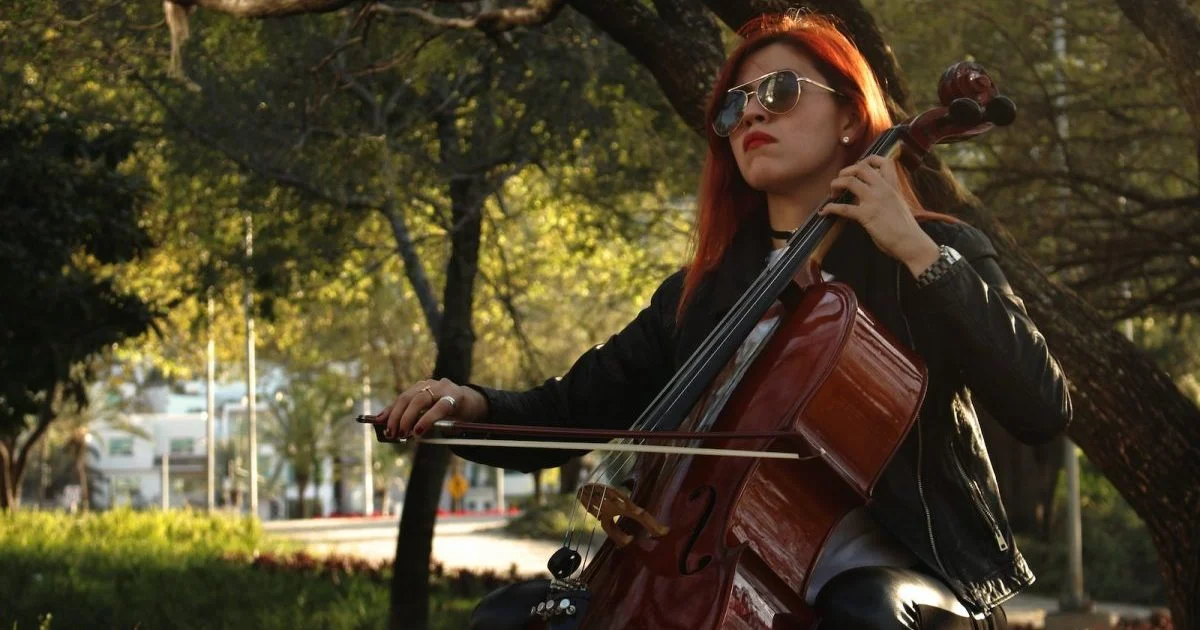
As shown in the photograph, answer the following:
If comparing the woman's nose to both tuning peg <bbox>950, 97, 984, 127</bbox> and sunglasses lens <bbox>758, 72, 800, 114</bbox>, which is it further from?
tuning peg <bbox>950, 97, 984, 127</bbox>

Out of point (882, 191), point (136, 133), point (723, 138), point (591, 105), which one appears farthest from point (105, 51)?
point (882, 191)

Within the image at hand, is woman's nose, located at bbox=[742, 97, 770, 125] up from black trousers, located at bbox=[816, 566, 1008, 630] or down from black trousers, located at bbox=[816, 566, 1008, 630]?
up

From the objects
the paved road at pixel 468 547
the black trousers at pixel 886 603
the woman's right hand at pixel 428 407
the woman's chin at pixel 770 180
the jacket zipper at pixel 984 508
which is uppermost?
the woman's chin at pixel 770 180

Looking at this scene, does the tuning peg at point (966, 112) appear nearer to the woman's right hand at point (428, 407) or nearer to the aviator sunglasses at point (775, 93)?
the aviator sunglasses at point (775, 93)

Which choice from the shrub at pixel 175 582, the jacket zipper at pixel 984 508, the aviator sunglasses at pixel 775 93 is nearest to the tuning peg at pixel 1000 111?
the aviator sunglasses at pixel 775 93

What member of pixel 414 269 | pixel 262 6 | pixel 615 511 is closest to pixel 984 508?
pixel 615 511

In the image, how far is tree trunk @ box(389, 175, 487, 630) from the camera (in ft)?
33.5

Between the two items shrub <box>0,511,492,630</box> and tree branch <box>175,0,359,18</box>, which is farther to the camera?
shrub <box>0,511,492,630</box>

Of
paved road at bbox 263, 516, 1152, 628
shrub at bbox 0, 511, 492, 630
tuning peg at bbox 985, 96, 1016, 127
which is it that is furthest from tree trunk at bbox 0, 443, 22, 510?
tuning peg at bbox 985, 96, 1016, 127

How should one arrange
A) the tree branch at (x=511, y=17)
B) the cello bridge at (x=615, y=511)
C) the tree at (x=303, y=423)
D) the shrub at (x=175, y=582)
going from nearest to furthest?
the cello bridge at (x=615, y=511)
the tree branch at (x=511, y=17)
the shrub at (x=175, y=582)
the tree at (x=303, y=423)

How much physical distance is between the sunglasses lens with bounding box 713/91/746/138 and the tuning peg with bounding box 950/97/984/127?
1.26 ft

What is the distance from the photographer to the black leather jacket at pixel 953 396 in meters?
2.54

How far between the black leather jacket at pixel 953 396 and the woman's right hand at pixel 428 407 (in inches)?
2.4

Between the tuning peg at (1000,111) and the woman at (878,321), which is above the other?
the tuning peg at (1000,111)
